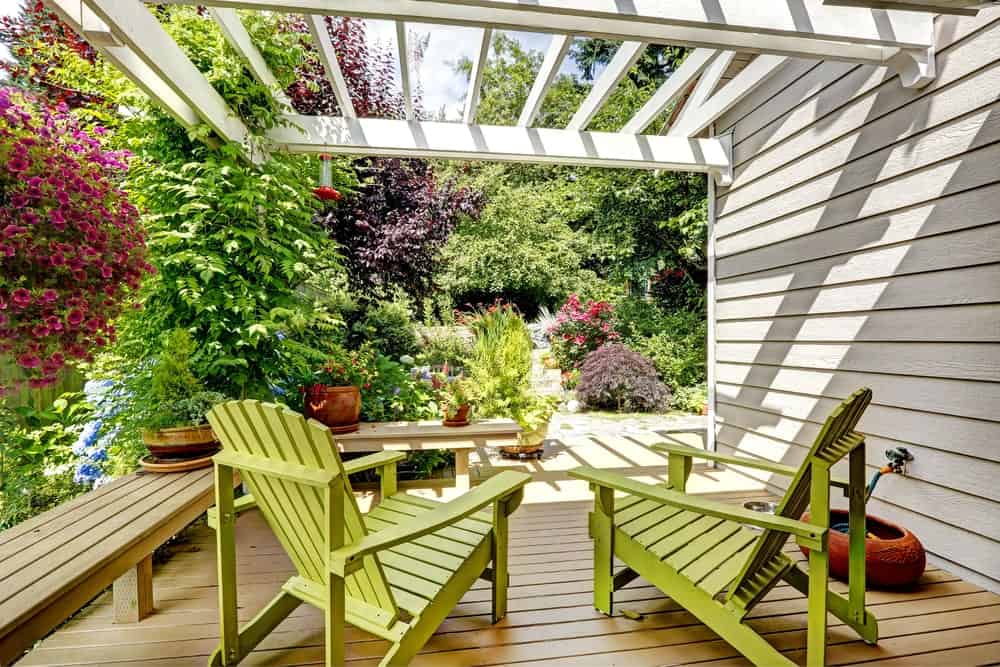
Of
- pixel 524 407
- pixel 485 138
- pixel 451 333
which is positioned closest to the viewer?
pixel 485 138

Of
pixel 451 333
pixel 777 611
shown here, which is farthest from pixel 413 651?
pixel 451 333

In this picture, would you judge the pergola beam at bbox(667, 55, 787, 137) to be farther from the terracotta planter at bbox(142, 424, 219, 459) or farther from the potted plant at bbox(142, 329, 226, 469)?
the terracotta planter at bbox(142, 424, 219, 459)

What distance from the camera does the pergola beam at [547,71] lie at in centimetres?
251

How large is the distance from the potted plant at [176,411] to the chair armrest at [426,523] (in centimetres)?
145

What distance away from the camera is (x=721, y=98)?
11.8 feet

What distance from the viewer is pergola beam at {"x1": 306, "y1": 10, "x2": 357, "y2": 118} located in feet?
7.90

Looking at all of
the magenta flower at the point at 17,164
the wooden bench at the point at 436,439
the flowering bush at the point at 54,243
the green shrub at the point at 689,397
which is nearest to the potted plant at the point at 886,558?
the wooden bench at the point at 436,439

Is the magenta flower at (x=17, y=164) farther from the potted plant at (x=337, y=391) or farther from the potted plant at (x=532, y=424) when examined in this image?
the potted plant at (x=532, y=424)

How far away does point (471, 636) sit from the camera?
1.81 meters

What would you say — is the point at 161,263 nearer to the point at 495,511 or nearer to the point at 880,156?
the point at 495,511

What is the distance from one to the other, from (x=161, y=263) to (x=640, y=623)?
2.91 meters

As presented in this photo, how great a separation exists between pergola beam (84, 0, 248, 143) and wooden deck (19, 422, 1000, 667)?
2186mm

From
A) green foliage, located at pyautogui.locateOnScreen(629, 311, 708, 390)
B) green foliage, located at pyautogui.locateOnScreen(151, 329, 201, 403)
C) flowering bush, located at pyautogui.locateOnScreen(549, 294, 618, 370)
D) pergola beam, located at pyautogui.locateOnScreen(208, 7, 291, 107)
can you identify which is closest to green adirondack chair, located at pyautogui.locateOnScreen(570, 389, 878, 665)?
green foliage, located at pyautogui.locateOnScreen(151, 329, 201, 403)

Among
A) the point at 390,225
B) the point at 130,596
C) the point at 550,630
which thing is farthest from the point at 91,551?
the point at 390,225
